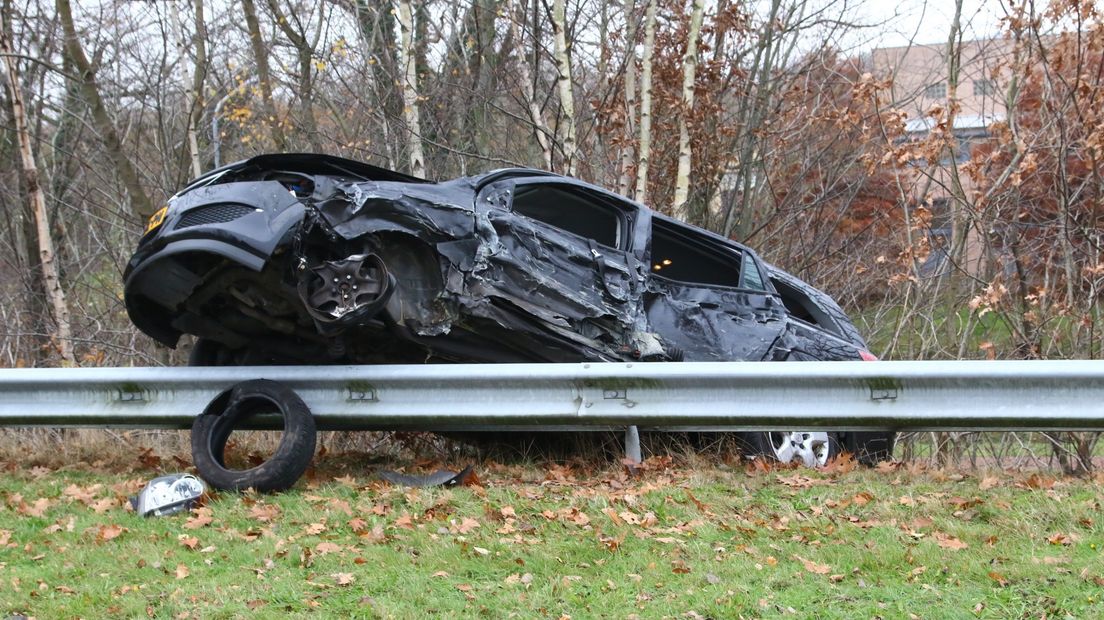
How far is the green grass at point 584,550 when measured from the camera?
404 centimetres

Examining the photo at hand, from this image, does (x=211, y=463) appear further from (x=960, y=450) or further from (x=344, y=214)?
(x=960, y=450)

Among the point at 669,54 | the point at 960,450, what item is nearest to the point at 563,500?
the point at 960,450

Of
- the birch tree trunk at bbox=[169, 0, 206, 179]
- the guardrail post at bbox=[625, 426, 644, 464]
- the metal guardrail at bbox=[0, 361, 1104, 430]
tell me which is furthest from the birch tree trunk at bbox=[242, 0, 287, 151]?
the guardrail post at bbox=[625, 426, 644, 464]

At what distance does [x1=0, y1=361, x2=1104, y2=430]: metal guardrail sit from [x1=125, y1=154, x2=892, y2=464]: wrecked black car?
0.92ft

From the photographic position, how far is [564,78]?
1048cm

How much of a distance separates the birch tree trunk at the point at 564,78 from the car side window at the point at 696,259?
304 centimetres

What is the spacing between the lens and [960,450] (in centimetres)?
905

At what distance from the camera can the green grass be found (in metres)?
4.04

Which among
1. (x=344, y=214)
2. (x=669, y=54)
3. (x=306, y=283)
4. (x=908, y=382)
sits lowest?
(x=908, y=382)

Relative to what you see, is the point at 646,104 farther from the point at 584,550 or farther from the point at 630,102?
the point at 584,550

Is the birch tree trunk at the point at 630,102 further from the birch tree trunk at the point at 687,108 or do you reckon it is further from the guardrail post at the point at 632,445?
the guardrail post at the point at 632,445

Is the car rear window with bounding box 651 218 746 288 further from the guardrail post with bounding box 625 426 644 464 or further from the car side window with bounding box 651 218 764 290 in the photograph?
the guardrail post with bounding box 625 426 644 464

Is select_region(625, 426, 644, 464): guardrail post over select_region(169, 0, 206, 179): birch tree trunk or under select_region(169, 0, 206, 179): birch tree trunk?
under

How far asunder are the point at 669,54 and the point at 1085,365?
8033 mm
